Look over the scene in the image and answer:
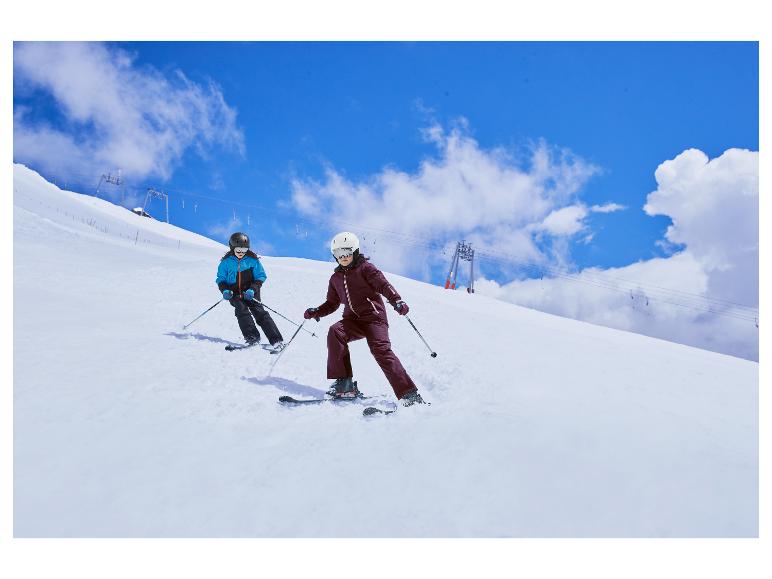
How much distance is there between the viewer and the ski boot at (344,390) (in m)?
4.50

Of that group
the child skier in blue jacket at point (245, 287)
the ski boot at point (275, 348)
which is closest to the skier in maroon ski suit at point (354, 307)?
the ski boot at point (275, 348)

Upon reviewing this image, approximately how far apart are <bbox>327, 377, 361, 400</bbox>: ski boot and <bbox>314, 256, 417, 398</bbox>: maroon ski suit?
6 centimetres

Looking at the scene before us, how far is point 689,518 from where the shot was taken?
212cm

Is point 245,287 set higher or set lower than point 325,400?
higher

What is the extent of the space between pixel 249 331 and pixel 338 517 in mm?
4956

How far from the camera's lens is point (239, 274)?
7.06 meters

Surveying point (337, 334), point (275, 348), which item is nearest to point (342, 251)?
point (337, 334)

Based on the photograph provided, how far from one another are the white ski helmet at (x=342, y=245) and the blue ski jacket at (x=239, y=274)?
2554 millimetres

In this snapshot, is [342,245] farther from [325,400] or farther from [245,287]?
[245,287]

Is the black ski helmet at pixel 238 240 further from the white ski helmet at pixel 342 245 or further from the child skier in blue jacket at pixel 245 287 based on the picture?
the white ski helmet at pixel 342 245

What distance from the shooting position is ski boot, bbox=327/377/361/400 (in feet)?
14.8

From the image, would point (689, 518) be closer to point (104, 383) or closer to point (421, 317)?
point (104, 383)

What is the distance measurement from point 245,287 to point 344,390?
319 cm

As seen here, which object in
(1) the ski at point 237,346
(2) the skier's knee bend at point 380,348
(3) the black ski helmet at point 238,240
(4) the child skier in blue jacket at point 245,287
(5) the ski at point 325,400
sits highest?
(3) the black ski helmet at point 238,240
